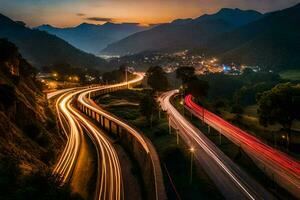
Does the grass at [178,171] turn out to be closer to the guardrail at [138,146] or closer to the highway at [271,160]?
the guardrail at [138,146]

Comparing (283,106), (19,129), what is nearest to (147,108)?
(283,106)

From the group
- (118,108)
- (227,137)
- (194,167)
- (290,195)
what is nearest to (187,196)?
(194,167)

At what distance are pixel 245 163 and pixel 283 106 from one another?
21353 millimetres

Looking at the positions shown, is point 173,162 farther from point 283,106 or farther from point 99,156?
point 283,106

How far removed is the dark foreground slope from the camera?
29.5m

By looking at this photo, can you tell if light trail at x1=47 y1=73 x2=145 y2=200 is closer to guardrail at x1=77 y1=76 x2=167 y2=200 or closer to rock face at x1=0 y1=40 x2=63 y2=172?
guardrail at x1=77 y1=76 x2=167 y2=200

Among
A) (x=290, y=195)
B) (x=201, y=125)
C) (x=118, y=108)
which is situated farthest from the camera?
(x=118, y=108)

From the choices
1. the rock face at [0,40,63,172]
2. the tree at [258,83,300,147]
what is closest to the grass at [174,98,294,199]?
the tree at [258,83,300,147]

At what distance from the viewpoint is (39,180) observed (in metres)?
31.1

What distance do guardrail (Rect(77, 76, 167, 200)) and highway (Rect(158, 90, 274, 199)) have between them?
7.42 m

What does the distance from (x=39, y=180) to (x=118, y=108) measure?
87822 millimetres

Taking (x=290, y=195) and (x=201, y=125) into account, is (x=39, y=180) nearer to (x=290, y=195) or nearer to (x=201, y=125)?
(x=290, y=195)

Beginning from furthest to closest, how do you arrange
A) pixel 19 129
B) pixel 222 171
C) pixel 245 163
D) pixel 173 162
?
pixel 173 162 < pixel 245 163 < pixel 19 129 < pixel 222 171

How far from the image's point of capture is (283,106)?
68.3 m
